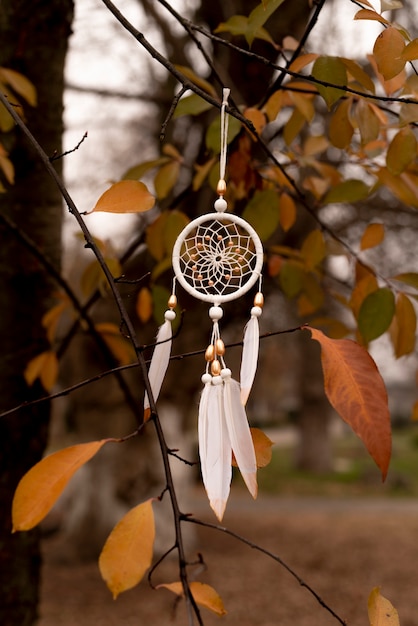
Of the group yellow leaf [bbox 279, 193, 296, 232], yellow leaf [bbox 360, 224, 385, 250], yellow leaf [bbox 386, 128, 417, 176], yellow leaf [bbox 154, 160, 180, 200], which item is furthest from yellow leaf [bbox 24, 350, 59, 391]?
yellow leaf [bbox 386, 128, 417, 176]

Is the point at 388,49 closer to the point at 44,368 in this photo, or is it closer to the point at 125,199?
the point at 125,199

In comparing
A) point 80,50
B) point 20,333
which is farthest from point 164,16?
point 20,333

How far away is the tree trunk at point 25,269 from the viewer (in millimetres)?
1595

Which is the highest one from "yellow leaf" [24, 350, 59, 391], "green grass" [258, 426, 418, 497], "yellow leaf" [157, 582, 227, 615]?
"yellow leaf" [24, 350, 59, 391]

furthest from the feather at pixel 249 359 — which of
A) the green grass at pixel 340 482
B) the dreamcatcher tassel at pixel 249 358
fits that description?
the green grass at pixel 340 482

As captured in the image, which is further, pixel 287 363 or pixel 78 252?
pixel 287 363

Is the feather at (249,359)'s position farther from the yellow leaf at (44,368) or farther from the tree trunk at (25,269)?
the tree trunk at (25,269)

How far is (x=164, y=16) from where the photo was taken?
17.5 ft

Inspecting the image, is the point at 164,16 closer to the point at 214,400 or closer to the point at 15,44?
the point at 15,44

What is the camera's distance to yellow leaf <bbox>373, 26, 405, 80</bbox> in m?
0.83

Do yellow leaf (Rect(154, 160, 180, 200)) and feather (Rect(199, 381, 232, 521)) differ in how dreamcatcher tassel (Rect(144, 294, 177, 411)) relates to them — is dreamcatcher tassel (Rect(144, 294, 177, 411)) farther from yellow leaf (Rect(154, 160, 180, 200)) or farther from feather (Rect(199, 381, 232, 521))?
yellow leaf (Rect(154, 160, 180, 200))

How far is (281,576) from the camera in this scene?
5547 mm

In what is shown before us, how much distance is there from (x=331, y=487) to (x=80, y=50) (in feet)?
26.8

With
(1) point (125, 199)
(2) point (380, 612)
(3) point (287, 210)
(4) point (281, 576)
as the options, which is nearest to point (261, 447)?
(2) point (380, 612)
